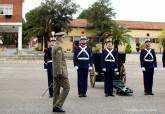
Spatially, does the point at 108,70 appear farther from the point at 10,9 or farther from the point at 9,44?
the point at 9,44

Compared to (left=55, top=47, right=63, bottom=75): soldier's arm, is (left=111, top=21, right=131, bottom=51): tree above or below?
above

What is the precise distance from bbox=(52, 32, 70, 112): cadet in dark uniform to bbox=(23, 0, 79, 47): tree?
209 ft

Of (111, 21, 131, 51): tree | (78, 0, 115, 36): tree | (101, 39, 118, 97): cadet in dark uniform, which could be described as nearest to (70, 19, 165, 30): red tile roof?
(111, 21, 131, 51): tree

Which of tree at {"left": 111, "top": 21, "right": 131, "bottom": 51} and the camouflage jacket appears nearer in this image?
the camouflage jacket

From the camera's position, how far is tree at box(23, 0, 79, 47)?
→ 7681 cm

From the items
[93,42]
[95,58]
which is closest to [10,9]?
[93,42]

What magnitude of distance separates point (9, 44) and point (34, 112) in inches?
4788

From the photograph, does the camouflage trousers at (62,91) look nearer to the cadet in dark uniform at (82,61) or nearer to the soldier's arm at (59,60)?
the soldier's arm at (59,60)

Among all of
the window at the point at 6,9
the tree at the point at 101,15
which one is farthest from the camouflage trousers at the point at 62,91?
the tree at the point at 101,15

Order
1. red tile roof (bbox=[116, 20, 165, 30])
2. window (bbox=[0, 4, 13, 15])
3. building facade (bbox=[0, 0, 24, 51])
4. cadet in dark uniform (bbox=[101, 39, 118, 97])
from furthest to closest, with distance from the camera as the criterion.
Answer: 1. red tile roof (bbox=[116, 20, 165, 30])
2. window (bbox=[0, 4, 13, 15])
3. building facade (bbox=[0, 0, 24, 51])
4. cadet in dark uniform (bbox=[101, 39, 118, 97])

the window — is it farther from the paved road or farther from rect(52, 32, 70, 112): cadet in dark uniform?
rect(52, 32, 70, 112): cadet in dark uniform

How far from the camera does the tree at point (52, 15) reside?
76.8 m

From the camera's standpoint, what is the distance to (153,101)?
15.0m

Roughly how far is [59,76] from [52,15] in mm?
64385
